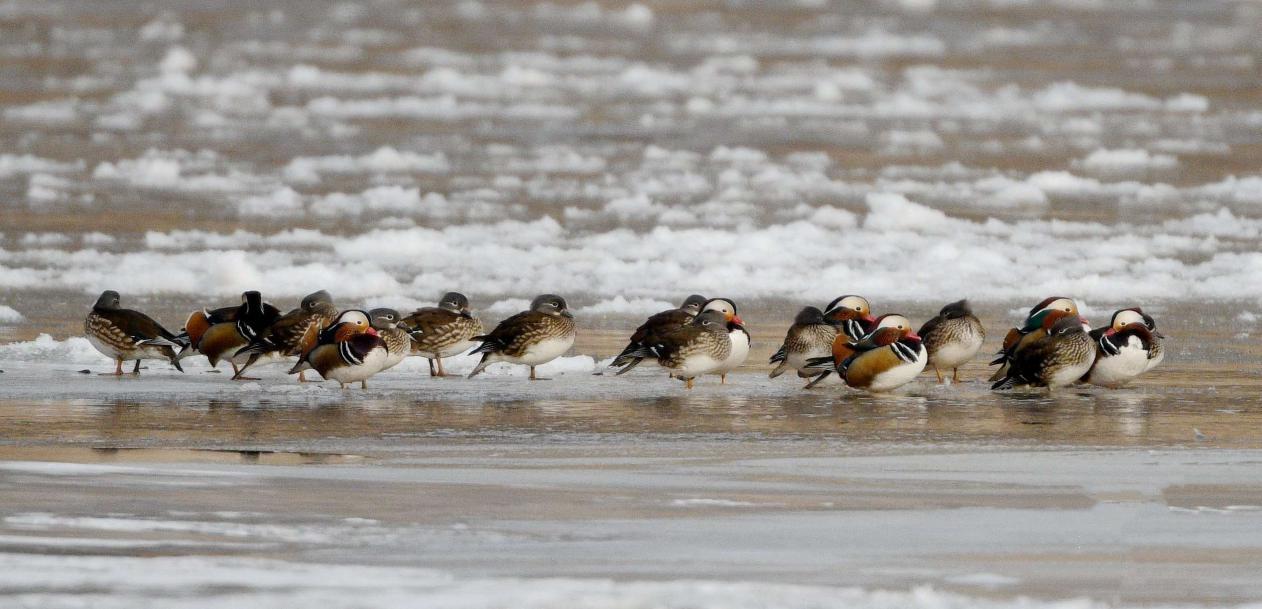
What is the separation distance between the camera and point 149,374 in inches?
468

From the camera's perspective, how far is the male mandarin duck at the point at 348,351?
1088cm

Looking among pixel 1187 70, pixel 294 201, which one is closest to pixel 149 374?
pixel 294 201

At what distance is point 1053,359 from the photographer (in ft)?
36.1

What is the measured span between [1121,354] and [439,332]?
13.3ft

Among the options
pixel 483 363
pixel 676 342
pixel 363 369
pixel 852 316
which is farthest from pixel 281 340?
pixel 852 316

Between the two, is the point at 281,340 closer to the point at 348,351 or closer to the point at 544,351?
the point at 348,351

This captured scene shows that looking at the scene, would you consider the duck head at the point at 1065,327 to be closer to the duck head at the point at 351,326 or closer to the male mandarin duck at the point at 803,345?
the male mandarin duck at the point at 803,345

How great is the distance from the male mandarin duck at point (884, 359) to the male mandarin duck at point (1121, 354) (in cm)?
101

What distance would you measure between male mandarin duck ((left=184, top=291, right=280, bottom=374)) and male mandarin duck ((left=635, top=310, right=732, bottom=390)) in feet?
7.52

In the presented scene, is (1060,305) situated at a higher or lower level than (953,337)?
higher

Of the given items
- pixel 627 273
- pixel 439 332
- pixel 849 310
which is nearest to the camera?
pixel 439 332

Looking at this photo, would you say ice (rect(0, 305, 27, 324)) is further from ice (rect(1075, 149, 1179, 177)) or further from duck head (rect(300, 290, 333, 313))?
ice (rect(1075, 149, 1179, 177))

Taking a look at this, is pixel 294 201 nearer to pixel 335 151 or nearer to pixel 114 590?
pixel 335 151

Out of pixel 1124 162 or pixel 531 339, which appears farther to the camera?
pixel 1124 162
